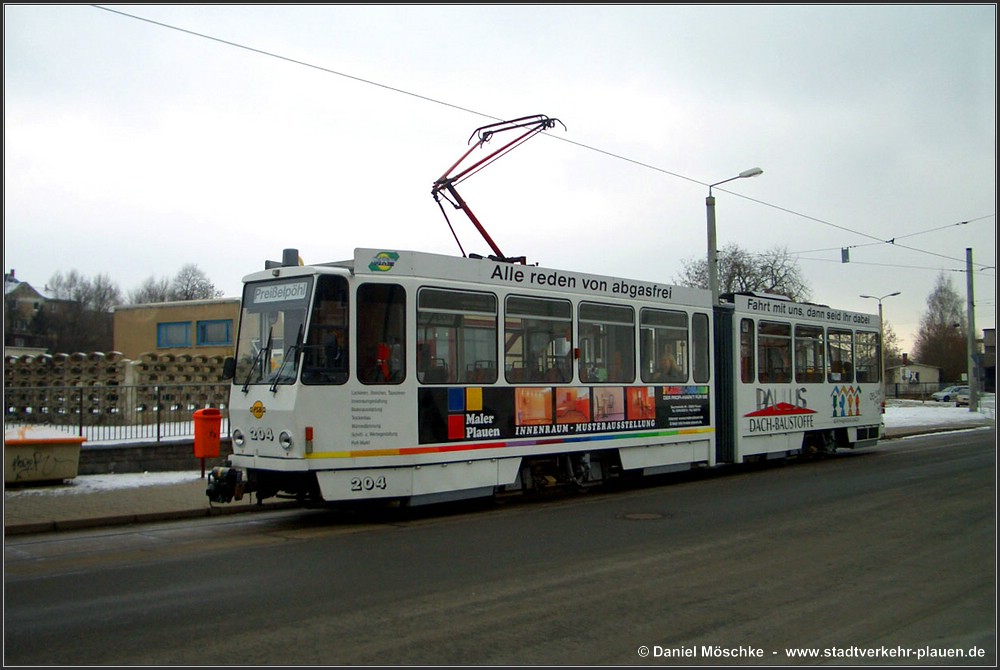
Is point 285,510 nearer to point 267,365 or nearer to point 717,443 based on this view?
point 267,365

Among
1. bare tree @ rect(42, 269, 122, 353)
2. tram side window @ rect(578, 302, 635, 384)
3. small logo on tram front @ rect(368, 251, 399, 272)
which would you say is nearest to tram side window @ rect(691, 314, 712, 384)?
tram side window @ rect(578, 302, 635, 384)

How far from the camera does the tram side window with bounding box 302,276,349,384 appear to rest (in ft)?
33.2

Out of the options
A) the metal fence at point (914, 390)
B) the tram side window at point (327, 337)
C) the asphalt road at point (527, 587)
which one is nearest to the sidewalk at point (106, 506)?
the asphalt road at point (527, 587)

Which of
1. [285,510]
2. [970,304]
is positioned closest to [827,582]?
[285,510]

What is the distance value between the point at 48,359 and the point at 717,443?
21.9 metres

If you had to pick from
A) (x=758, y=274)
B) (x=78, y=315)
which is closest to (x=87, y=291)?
(x=78, y=315)

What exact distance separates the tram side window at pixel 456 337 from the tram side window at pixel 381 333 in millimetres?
267

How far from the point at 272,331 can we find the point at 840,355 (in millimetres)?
13750

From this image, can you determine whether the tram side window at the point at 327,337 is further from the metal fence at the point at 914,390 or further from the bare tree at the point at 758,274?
the metal fence at the point at 914,390

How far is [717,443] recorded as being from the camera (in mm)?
15633

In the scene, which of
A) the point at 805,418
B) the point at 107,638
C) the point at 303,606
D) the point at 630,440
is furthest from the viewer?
the point at 805,418

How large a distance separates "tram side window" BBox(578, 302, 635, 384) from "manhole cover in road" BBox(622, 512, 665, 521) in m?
2.51

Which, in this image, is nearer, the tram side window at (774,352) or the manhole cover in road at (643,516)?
the manhole cover in road at (643,516)

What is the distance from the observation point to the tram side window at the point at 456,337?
10.9m
